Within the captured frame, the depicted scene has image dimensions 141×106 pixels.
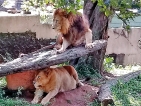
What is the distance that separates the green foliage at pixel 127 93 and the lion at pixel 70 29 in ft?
2.99

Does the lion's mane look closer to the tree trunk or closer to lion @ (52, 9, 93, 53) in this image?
lion @ (52, 9, 93, 53)

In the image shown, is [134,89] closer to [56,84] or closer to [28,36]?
[56,84]

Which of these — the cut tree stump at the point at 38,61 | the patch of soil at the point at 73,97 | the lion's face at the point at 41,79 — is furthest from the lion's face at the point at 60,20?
the patch of soil at the point at 73,97

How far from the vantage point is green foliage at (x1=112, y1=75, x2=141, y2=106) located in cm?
620

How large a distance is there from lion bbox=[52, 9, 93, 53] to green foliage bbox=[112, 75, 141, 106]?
91 cm

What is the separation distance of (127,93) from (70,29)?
1459 millimetres

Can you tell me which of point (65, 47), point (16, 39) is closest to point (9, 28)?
point (16, 39)

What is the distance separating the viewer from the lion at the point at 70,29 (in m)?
6.43

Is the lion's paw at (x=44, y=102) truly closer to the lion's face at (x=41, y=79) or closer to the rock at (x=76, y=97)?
the rock at (x=76, y=97)

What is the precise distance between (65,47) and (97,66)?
87.7 inches

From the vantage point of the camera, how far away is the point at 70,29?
22.1 ft

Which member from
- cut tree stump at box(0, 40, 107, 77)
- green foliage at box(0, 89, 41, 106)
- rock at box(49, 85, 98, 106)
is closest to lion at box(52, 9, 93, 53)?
cut tree stump at box(0, 40, 107, 77)

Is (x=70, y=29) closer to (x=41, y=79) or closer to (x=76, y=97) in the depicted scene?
(x=41, y=79)

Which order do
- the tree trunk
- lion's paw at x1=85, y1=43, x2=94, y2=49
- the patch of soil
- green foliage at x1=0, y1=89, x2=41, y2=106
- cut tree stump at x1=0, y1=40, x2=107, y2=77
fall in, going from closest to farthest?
cut tree stump at x1=0, y1=40, x2=107, y2=77 → green foliage at x1=0, y1=89, x2=41, y2=106 → the patch of soil → lion's paw at x1=85, y1=43, x2=94, y2=49 → the tree trunk
